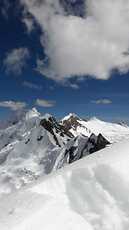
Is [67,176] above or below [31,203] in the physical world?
above

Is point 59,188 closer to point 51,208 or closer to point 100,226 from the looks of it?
point 51,208

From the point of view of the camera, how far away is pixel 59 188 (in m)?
10.2

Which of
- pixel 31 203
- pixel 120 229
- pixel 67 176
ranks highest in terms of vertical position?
pixel 67 176

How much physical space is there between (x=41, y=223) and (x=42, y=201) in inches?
31.6

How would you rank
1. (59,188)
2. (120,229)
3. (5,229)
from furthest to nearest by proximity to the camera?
(59,188) < (120,229) < (5,229)

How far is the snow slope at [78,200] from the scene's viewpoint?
891 centimetres

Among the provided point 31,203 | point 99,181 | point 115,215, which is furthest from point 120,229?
Answer: point 31,203

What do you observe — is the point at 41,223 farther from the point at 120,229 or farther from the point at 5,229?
the point at 120,229

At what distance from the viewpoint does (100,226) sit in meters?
9.20

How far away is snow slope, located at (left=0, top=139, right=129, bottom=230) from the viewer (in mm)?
8906

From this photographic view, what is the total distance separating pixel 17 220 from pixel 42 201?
0.97 meters

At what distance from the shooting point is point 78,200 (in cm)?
998

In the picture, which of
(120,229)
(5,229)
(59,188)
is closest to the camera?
(5,229)

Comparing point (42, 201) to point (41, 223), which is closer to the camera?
point (41, 223)
